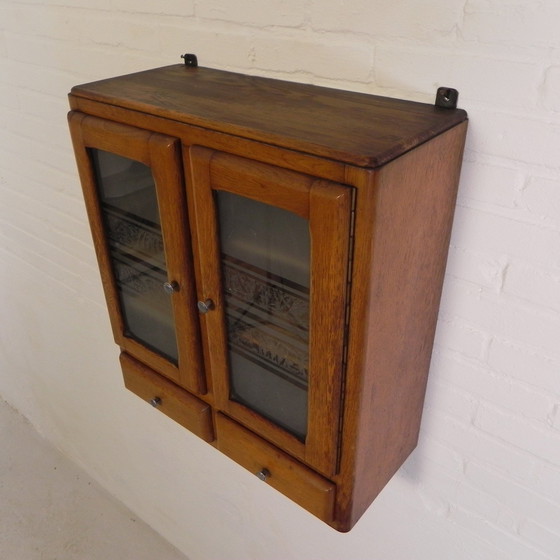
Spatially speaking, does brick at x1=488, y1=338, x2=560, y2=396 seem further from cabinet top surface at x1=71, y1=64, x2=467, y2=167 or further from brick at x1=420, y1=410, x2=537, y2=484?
cabinet top surface at x1=71, y1=64, x2=467, y2=167

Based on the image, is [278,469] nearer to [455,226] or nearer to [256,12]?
[455,226]

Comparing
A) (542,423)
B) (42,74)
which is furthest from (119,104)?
(542,423)

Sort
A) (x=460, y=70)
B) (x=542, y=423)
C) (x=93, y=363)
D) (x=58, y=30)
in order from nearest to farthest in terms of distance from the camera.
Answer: (x=460, y=70), (x=542, y=423), (x=58, y=30), (x=93, y=363)

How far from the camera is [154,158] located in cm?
82

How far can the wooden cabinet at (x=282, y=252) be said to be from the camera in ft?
2.23

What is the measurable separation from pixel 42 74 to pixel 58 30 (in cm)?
14

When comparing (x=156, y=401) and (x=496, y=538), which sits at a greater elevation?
(x=156, y=401)

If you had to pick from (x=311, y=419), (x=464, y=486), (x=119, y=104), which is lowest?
(x=464, y=486)

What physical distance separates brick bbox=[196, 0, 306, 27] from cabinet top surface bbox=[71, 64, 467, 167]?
0.09 metres

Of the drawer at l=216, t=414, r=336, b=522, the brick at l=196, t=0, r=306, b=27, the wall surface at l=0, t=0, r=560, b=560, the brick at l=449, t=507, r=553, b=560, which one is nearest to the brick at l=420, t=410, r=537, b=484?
the wall surface at l=0, t=0, r=560, b=560

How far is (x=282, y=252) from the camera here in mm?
784

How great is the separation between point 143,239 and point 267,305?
265mm

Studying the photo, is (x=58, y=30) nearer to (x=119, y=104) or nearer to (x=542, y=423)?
(x=119, y=104)

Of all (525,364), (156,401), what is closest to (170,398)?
(156,401)
